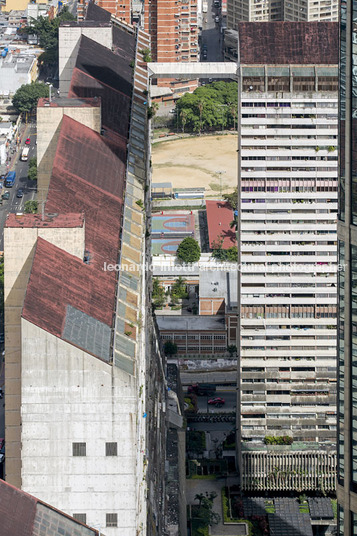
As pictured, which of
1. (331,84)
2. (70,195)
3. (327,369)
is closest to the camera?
(70,195)

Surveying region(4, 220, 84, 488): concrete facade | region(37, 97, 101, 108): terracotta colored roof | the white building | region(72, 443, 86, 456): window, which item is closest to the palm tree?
the white building

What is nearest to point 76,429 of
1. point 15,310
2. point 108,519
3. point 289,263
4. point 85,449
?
point 85,449

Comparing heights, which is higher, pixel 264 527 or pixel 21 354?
pixel 21 354

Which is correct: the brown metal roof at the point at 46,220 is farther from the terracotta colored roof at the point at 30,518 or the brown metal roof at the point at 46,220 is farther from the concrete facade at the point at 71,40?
the concrete facade at the point at 71,40

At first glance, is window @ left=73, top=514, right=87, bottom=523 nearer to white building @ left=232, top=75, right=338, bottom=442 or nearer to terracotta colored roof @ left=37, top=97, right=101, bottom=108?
terracotta colored roof @ left=37, top=97, right=101, bottom=108

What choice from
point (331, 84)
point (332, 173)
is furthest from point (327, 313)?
point (331, 84)

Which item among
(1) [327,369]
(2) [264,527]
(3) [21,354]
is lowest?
(2) [264,527]

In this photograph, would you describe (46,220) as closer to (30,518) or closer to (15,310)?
(15,310)

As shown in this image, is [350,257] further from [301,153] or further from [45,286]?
[301,153]

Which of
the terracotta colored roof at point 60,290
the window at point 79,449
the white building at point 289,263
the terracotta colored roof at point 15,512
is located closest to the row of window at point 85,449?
the window at point 79,449
